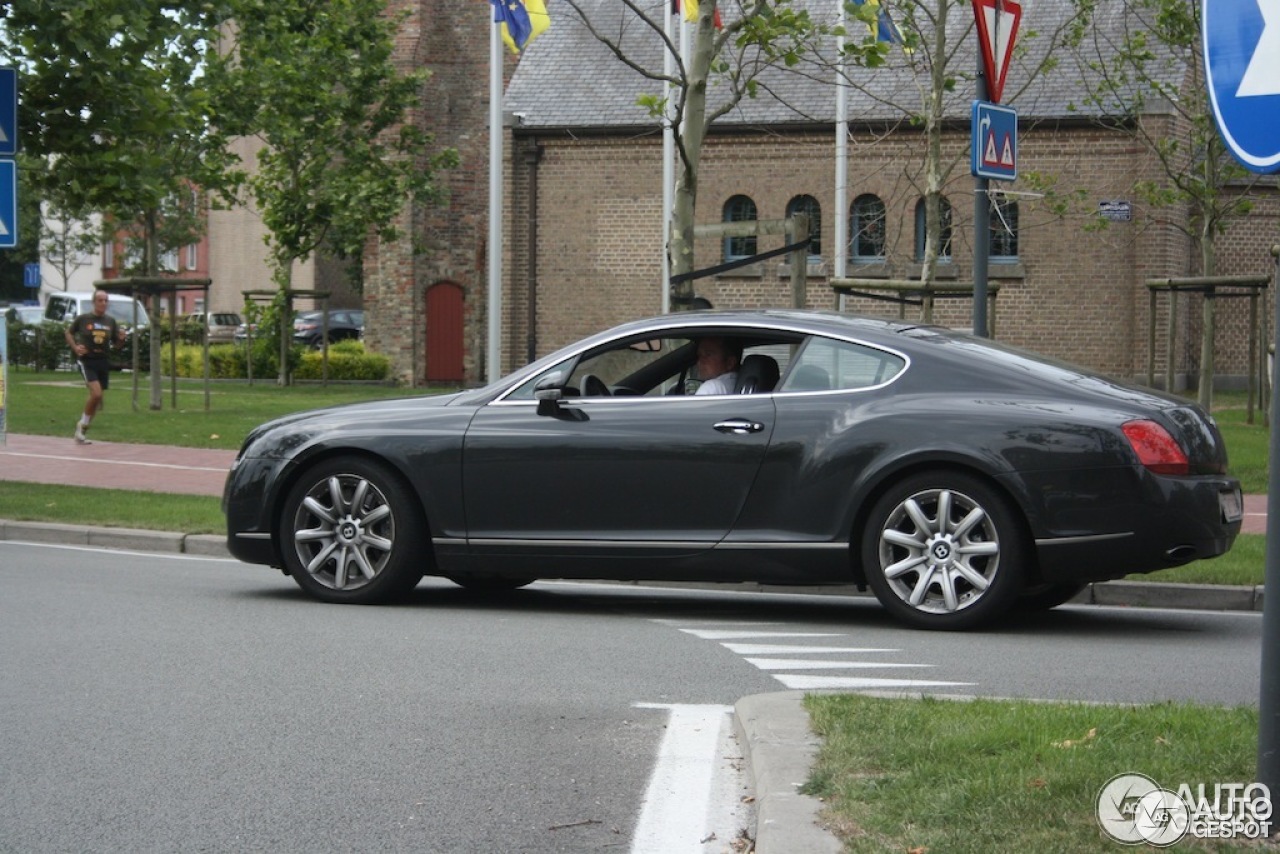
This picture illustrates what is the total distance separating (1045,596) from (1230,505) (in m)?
1.30

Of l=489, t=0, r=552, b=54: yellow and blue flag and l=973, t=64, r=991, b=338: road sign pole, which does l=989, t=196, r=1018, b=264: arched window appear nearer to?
l=489, t=0, r=552, b=54: yellow and blue flag

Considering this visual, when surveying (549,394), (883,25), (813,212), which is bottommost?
(549,394)

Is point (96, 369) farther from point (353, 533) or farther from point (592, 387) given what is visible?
point (592, 387)

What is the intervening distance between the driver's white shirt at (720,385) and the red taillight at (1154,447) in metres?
2.07

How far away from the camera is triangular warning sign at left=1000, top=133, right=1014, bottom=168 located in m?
12.5

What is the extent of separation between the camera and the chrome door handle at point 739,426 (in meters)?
9.05

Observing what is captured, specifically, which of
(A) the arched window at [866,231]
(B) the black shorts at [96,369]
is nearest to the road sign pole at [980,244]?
(B) the black shorts at [96,369]

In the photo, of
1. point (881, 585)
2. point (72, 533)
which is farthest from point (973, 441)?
point (72, 533)

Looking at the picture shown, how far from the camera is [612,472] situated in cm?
928

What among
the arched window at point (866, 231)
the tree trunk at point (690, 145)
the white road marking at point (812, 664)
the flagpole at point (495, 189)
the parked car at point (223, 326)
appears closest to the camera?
the white road marking at point (812, 664)

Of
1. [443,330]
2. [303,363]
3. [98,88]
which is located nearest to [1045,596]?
[98,88]

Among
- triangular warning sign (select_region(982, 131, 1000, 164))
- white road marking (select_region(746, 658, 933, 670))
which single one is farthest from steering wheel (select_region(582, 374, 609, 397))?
triangular warning sign (select_region(982, 131, 1000, 164))

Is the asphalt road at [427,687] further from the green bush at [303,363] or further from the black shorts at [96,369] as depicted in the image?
the green bush at [303,363]

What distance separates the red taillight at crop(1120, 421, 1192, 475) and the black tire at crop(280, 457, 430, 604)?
3621 mm
